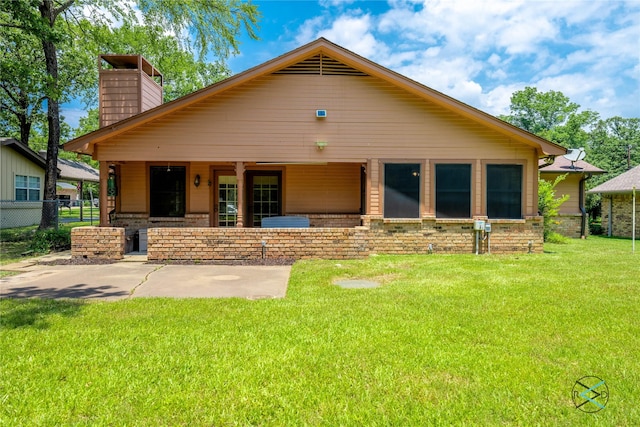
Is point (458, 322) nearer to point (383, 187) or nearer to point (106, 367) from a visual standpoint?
point (106, 367)

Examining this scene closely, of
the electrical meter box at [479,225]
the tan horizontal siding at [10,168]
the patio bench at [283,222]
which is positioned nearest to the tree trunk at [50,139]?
the tan horizontal siding at [10,168]

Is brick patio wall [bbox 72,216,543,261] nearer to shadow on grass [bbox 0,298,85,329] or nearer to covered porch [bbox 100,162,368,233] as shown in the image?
covered porch [bbox 100,162,368,233]

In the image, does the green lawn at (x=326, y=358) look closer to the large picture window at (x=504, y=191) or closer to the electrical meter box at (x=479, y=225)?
the electrical meter box at (x=479, y=225)

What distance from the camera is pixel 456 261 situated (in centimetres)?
912

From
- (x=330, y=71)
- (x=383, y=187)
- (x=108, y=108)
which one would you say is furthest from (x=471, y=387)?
(x=108, y=108)

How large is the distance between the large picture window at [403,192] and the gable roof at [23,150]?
17.8 m

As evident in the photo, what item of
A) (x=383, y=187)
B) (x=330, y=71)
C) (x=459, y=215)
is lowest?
(x=459, y=215)

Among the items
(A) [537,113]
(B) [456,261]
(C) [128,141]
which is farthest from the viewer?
(A) [537,113]

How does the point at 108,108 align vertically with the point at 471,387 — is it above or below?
above

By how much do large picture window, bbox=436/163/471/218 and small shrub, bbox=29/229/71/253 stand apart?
35.9ft

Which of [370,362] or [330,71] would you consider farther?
[330,71]

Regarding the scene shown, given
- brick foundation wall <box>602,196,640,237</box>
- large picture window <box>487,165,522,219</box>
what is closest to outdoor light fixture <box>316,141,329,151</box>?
large picture window <box>487,165,522,219</box>

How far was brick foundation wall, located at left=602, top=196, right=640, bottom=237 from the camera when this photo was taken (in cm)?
1788

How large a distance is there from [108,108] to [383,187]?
8405 millimetres
